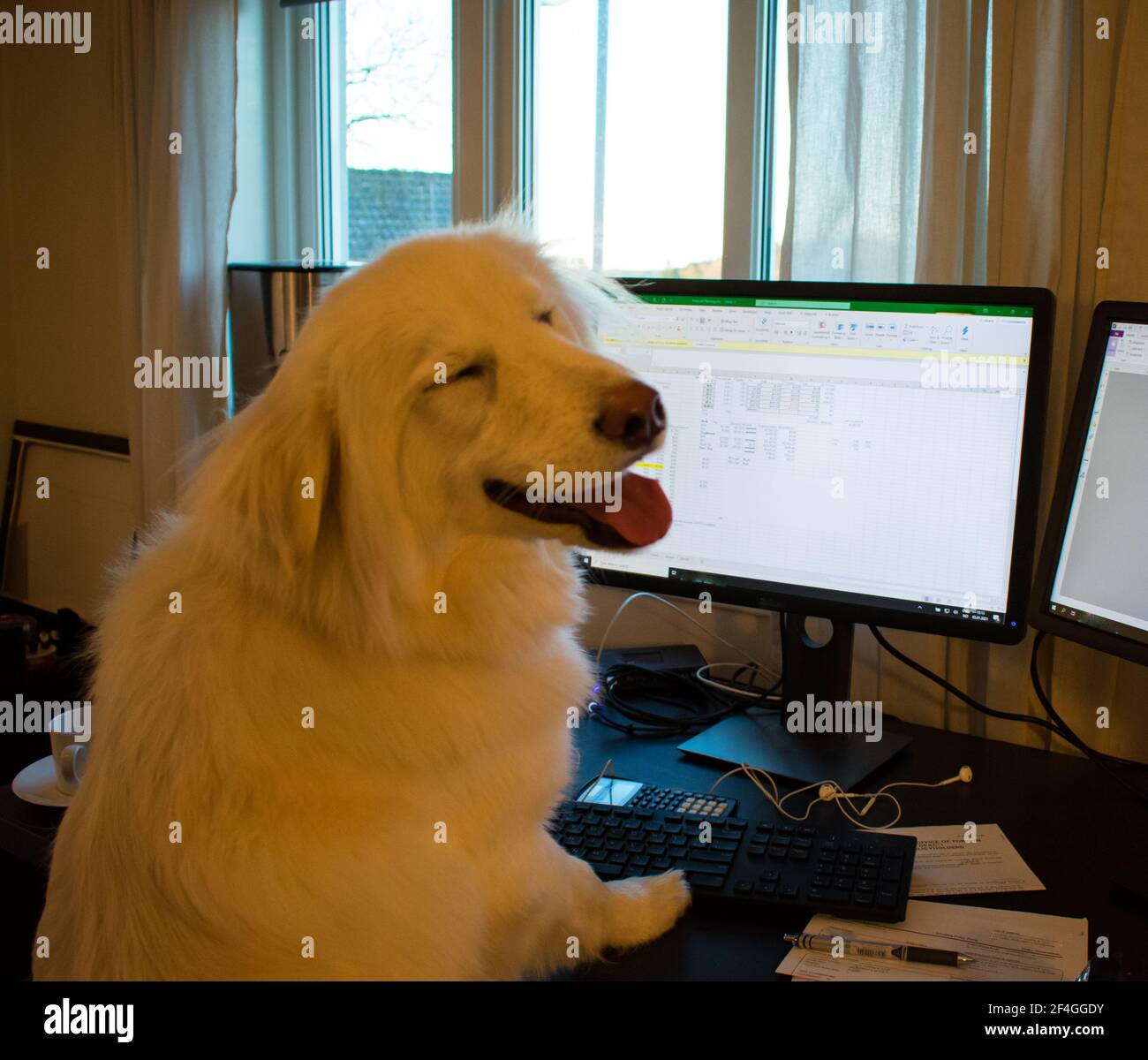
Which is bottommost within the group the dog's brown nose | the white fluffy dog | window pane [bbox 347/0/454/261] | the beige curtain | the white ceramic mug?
the white ceramic mug

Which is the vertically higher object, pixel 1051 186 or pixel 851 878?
pixel 1051 186

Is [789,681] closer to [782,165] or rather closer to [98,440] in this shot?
[782,165]

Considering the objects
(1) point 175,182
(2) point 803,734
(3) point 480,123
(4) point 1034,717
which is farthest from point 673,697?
(1) point 175,182

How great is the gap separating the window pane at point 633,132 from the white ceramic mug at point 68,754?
120 centimetres

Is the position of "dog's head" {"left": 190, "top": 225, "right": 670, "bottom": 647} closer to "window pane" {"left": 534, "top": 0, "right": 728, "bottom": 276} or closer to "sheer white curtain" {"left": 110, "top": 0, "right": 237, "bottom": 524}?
"window pane" {"left": 534, "top": 0, "right": 728, "bottom": 276}

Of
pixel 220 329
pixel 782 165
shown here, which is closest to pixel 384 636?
pixel 782 165

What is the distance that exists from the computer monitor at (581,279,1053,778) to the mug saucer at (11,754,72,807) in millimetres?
788

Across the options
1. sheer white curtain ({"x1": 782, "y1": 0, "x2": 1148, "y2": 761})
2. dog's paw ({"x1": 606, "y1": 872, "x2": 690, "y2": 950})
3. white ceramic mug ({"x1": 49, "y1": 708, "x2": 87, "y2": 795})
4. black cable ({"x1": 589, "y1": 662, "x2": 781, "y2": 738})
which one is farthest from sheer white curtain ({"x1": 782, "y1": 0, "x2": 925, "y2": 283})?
white ceramic mug ({"x1": 49, "y1": 708, "x2": 87, "y2": 795})

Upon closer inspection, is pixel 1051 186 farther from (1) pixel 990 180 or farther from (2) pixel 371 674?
(2) pixel 371 674

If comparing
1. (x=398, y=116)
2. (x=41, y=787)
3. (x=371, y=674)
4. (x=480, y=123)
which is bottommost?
(x=41, y=787)

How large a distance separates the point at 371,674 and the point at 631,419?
34 cm

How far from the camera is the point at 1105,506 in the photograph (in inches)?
48.1

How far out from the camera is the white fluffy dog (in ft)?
2.95
